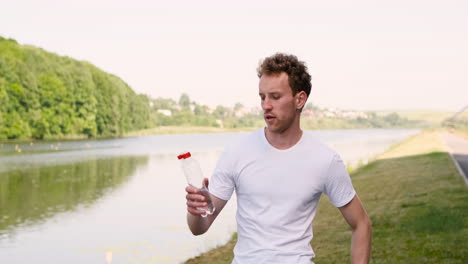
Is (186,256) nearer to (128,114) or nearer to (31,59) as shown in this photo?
(31,59)

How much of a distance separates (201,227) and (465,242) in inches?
276

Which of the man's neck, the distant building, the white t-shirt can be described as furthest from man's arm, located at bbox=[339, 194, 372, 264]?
the distant building

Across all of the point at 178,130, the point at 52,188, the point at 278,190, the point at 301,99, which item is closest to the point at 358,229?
the point at 278,190

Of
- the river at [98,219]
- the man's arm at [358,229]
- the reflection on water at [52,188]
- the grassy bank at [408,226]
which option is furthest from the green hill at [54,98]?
the man's arm at [358,229]

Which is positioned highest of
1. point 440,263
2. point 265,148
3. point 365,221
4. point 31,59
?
point 31,59

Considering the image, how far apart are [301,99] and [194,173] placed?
78 centimetres

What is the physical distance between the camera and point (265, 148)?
3006 mm

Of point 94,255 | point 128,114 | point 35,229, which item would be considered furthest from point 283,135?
point 128,114

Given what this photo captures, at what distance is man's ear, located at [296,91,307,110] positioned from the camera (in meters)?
3.12

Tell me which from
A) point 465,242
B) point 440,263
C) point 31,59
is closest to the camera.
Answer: point 440,263

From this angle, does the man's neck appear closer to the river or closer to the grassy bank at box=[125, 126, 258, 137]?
the river

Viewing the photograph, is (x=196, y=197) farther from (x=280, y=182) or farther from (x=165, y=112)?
(x=165, y=112)

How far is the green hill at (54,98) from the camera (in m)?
74.9

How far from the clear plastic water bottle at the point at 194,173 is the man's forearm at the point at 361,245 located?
0.83 meters
